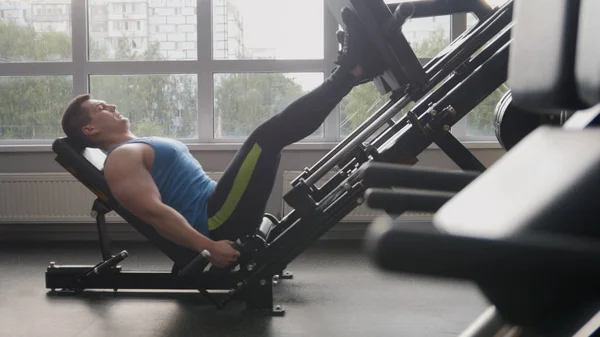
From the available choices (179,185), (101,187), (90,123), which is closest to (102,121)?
(90,123)

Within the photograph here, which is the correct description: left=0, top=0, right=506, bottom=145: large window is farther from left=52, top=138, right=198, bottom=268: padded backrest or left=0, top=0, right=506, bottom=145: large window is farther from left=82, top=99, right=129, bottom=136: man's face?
left=52, top=138, right=198, bottom=268: padded backrest

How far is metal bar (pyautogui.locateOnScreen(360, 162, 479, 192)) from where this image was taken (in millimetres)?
846

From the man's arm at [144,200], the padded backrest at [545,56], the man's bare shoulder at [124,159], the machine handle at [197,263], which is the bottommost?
the machine handle at [197,263]

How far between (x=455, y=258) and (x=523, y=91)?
9.8 inches

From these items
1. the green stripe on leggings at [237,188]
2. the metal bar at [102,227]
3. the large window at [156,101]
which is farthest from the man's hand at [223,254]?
the large window at [156,101]

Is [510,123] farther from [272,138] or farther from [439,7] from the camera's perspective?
[272,138]

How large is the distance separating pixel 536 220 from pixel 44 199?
4.03 meters

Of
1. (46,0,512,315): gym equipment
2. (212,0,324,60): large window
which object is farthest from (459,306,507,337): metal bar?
(212,0,324,60): large window

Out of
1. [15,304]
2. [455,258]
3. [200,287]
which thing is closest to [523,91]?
[455,258]

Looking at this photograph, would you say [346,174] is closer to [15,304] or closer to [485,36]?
[485,36]

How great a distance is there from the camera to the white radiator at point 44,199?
4121mm

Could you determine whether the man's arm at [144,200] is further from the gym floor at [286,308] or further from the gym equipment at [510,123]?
the gym equipment at [510,123]

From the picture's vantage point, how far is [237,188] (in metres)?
2.43

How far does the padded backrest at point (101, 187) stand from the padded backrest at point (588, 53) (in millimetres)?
2002
